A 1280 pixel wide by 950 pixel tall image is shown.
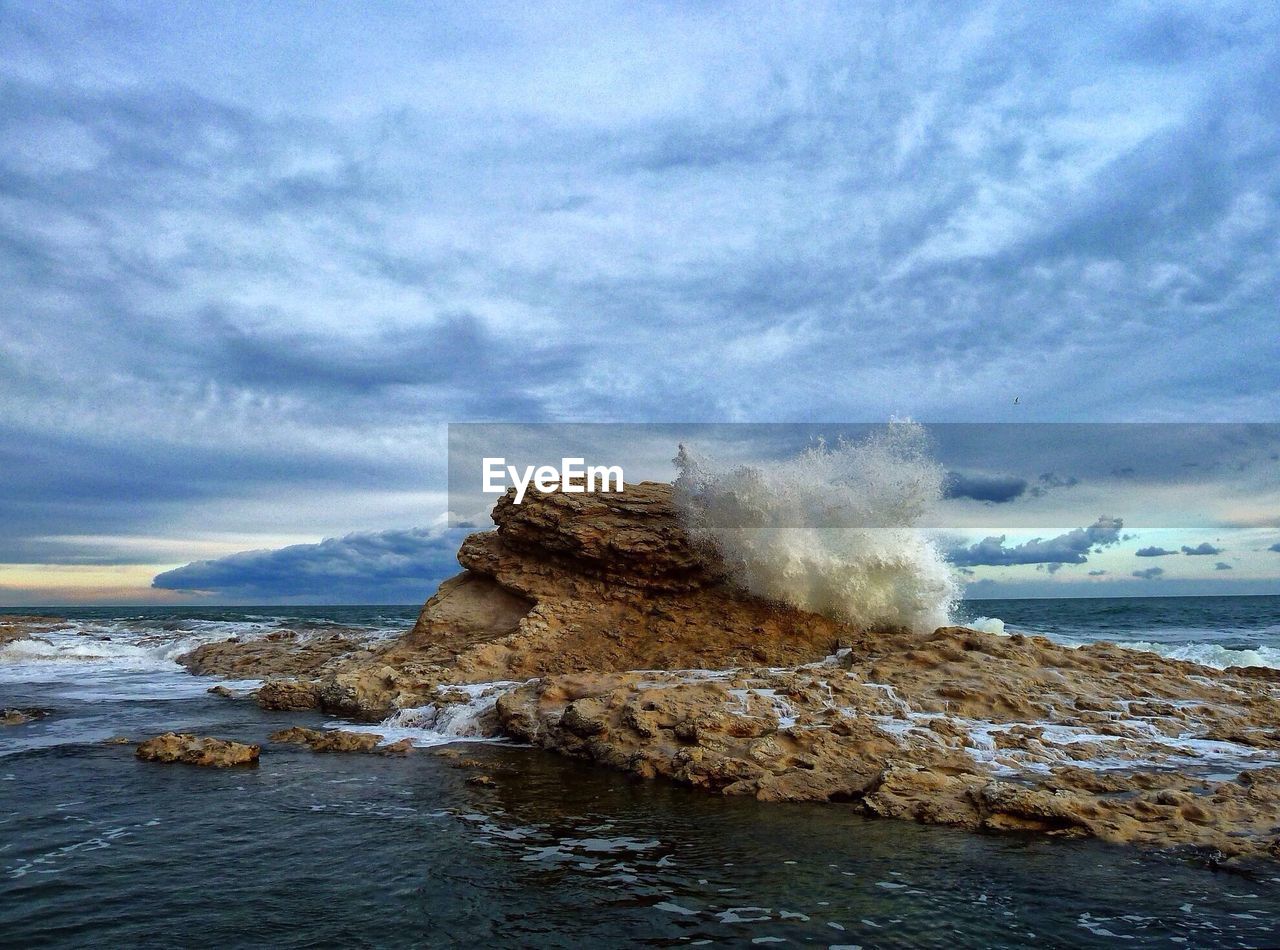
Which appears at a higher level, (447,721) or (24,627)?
(24,627)

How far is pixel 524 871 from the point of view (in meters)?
6.35

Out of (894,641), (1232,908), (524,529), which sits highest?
(524,529)

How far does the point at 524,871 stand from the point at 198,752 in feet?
19.2

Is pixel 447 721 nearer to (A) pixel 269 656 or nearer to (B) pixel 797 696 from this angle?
(B) pixel 797 696

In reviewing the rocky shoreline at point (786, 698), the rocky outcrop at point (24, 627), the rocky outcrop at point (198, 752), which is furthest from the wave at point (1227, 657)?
the rocky outcrop at point (24, 627)

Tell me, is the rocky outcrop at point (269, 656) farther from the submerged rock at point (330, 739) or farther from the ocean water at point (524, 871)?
the ocean water at point (524, 871)

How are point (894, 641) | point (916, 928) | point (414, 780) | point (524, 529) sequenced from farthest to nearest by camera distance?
point (524, 529) → point (894, 641) → point (414, 780) → point (916, 928)

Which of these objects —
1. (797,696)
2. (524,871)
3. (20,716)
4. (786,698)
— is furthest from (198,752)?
(797,696)

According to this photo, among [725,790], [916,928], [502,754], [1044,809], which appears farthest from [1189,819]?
[502,754]

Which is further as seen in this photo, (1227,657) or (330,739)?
(1227,657)

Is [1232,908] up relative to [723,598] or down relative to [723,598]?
down

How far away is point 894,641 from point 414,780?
813 centimetres

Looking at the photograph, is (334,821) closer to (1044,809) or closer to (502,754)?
(502,754)

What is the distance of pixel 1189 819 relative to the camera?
22.9 feet
